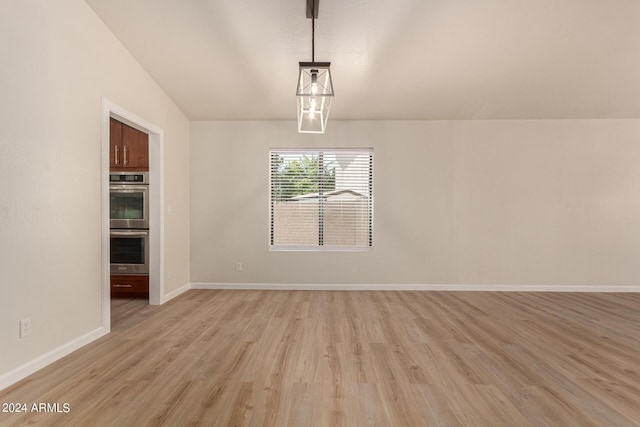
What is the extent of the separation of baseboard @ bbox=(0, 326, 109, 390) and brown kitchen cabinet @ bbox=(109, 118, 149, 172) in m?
2.22

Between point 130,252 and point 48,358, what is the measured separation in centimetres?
206

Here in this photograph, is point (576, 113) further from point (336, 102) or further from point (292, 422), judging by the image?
point (292, 422)

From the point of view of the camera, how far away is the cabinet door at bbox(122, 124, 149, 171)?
4426mm

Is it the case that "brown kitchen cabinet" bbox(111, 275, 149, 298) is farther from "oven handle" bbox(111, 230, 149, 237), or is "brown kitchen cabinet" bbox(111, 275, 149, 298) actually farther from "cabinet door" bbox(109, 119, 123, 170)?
"cabinet door" bbox(109, 119, 123, 170)

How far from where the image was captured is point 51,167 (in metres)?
2.59

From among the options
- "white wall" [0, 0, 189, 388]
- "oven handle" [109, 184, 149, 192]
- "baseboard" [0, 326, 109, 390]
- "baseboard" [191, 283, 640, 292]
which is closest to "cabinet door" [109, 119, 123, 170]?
"oven handle" [109, 184, 149, 192]

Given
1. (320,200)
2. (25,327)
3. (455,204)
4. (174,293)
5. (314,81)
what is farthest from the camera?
(320,200)

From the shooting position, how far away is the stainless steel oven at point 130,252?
441 cm

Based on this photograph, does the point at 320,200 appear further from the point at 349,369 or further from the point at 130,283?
the point at 349,369

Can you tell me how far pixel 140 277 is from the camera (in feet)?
14.5

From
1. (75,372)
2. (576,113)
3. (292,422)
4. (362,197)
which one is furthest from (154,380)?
(576,113)

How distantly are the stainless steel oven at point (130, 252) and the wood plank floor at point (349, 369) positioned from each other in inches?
22.6

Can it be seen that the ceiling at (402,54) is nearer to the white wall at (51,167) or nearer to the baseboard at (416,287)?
the white wall at (51,167)

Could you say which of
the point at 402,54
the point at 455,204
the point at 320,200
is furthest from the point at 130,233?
the point at 455,204
